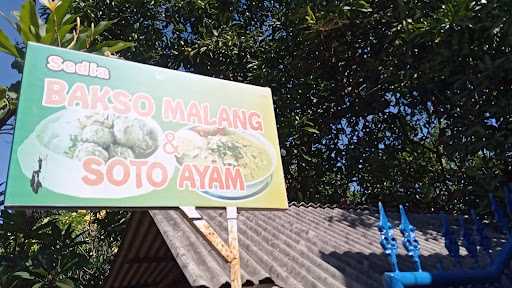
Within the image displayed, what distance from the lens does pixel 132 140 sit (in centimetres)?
450

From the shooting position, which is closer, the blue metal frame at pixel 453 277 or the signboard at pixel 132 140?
the blue metal frame at pixel 453 277

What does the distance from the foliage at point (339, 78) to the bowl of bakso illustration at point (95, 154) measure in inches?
295

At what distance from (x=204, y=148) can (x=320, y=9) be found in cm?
843

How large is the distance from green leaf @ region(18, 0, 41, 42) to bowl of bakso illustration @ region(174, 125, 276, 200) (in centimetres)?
253

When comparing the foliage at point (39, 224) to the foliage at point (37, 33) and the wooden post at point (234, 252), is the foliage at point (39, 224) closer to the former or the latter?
the foliage at point (37, 33)

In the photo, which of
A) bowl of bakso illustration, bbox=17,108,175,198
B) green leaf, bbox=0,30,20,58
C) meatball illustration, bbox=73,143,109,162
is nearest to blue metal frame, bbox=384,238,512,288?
bowl of bakso illustration, bbox=17,108,175,198

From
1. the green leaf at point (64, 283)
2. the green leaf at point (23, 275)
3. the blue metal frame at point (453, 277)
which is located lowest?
the blue metal frame at point (453, 277)

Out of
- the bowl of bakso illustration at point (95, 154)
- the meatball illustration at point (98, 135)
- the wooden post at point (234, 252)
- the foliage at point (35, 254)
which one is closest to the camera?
the bowl of bakso illustration at point (95, 154)

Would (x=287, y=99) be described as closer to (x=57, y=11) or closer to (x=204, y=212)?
(x=204, y=212)

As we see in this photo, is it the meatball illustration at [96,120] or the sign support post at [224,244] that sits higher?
the meatball illustration at [96,120]

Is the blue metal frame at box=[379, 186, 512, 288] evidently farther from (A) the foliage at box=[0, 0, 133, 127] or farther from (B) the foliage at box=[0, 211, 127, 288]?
(B) the foliage at box=[0, 211, 127, 288]

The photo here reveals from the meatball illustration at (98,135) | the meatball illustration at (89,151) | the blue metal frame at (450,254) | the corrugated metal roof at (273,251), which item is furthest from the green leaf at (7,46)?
the blue metal frame at (450,254)

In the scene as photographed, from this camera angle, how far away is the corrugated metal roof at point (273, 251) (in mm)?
4802

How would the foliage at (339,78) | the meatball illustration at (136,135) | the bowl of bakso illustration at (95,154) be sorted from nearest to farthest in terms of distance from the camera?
the bowl of bakso illustration at (95,154) → the meatball illustration at (136,135) → the foliage at (339,78)
